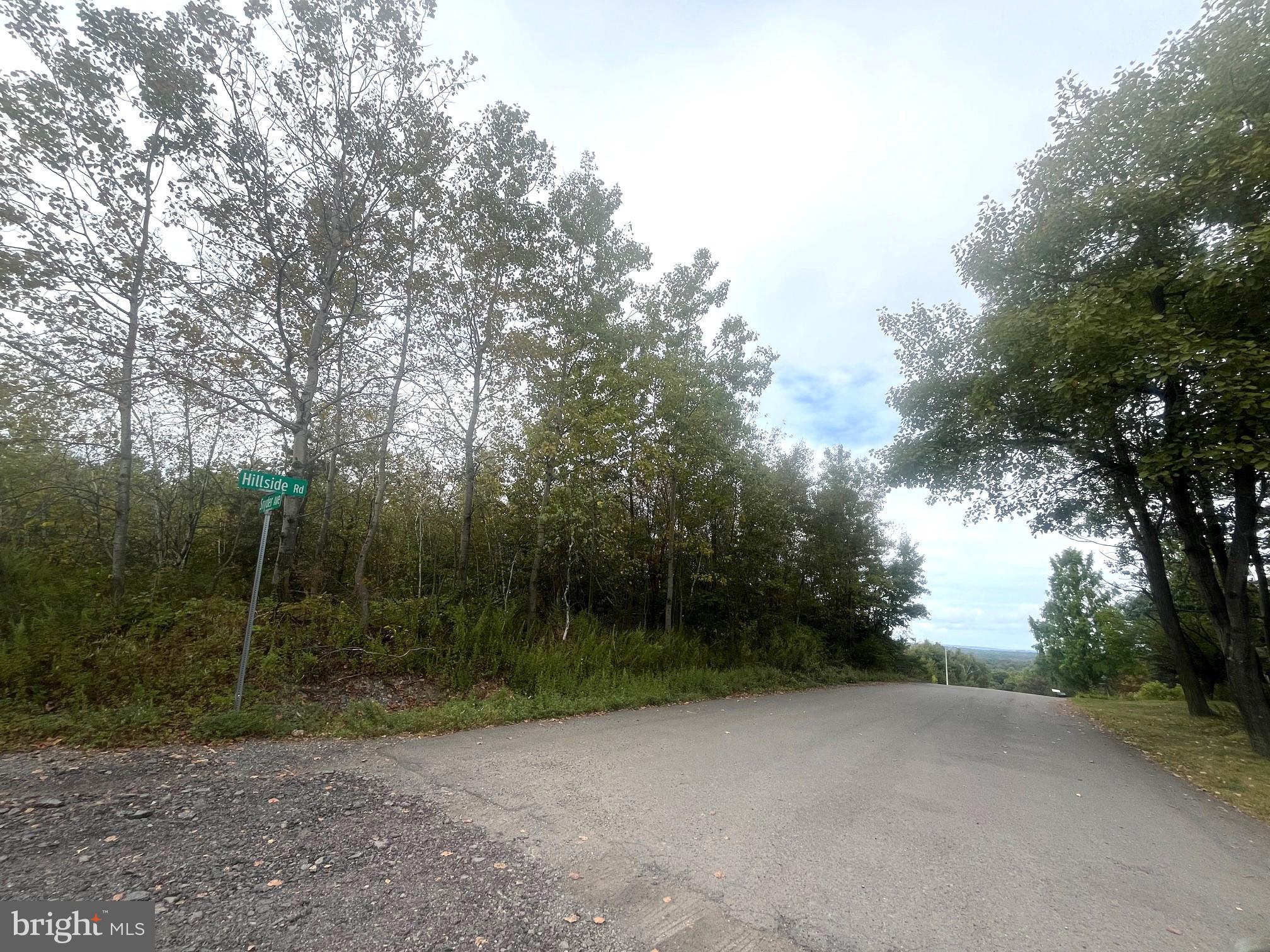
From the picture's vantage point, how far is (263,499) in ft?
20.0

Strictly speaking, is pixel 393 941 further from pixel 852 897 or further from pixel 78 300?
pixel 78 300

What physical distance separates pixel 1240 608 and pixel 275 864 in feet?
42.9

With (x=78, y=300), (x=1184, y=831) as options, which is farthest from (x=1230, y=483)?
(x=78, y=300)

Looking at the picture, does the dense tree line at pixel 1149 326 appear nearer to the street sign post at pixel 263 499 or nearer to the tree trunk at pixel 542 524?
the tree trunk at pixel 542 524

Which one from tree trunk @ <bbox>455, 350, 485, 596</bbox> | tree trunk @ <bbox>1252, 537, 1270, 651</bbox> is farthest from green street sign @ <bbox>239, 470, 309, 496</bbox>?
tree trunk @ <bbox>1252, 537, 1270, 651</bbox>

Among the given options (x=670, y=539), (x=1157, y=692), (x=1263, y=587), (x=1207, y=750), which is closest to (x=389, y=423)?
(x=670, y=539)

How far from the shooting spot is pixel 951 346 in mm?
11641

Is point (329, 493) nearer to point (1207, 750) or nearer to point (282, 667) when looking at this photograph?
point (282, 667)

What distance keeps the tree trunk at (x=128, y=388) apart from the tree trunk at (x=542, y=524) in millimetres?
6450

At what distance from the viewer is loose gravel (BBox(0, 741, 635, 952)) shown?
2.43m

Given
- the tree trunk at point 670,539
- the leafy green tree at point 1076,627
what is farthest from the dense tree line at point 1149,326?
the leafy green tree at point 1076,627

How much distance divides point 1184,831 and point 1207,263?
7438 mm

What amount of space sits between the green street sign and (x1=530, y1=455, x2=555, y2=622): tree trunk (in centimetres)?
489

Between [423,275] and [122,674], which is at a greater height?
[423,275]
